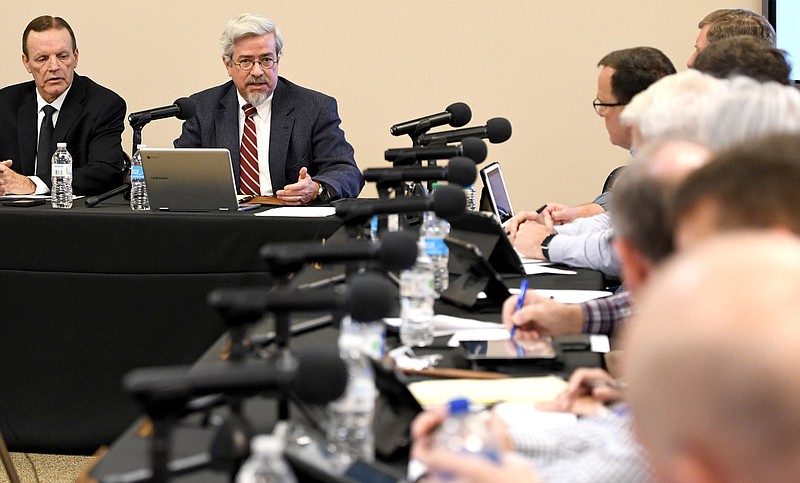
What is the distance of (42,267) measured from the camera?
11.5 ft

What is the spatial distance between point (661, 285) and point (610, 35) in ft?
17.3

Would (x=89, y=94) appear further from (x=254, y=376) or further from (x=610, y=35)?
(x=254, y=376)

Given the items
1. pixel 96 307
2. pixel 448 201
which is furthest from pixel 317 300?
pixel 96 307

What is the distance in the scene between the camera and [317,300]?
52.4 inches

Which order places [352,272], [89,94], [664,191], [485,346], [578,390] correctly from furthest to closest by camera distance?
1. [89,94]
2. [485,346]
3. [352,272]
4. [578,390]
5. [664,191]

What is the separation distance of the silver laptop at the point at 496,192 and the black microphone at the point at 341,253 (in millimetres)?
1865

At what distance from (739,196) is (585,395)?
0.78 metres

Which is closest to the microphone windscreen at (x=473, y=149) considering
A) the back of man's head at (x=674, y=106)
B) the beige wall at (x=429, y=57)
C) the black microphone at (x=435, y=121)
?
the black microphone at (x=435, y=121)

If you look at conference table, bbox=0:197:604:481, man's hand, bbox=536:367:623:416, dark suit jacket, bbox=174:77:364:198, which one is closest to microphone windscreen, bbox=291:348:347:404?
man's hand, bbox=536:367:623:416

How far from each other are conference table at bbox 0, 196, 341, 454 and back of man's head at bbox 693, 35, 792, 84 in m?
1.58

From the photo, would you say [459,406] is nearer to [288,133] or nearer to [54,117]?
[288,133]

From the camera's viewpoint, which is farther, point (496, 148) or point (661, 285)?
point (496, 148)

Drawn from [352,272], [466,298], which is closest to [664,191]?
[352,272]

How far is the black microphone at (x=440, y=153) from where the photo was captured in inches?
111
